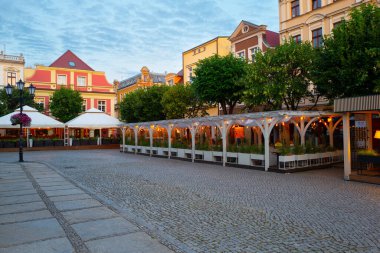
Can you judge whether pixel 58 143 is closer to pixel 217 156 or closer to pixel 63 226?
pixel 217 156

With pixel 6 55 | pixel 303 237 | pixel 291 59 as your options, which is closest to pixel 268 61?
pixel 291 59

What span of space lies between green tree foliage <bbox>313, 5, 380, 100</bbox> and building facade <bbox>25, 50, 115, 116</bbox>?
37308mm

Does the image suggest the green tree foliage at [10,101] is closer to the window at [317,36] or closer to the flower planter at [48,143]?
the flower planter at [48,143]

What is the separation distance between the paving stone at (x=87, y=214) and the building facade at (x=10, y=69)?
44.5 metres

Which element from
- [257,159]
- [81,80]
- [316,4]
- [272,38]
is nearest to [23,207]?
[257,159]

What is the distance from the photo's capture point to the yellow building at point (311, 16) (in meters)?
20.3

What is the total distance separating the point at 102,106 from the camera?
49.5 metres

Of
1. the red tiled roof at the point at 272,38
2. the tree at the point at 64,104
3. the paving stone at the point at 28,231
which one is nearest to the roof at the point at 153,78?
the tree at the point at 64,104

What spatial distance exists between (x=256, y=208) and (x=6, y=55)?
48729 mm

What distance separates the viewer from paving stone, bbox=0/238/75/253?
4.68 m

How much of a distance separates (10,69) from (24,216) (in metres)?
45.2

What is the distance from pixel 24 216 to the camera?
266 inches

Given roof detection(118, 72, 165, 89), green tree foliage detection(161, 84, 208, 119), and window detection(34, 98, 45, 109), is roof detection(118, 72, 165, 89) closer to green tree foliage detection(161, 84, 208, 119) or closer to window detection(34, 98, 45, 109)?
window detection(34, 98, 45, 109)

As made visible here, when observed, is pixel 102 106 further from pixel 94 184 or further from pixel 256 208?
pixel 256 208
